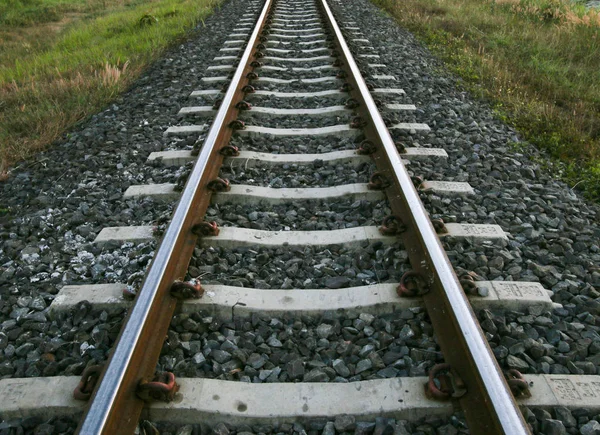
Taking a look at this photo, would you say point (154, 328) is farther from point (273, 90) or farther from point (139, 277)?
point (273, 90)

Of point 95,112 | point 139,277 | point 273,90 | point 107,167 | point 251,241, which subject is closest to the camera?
point 139,277

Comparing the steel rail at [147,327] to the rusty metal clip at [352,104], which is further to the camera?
the rusty metal clip at [352,104]

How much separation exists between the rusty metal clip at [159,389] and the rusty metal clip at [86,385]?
18 cm

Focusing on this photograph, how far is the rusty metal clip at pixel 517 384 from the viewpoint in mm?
1953

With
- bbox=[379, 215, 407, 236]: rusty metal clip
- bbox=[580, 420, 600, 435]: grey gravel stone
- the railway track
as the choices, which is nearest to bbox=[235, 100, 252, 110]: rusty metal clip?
the railway track

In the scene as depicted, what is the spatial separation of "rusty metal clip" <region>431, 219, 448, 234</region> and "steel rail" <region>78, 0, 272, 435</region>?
1.31m

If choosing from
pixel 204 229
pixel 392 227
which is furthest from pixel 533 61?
pixel 204 229

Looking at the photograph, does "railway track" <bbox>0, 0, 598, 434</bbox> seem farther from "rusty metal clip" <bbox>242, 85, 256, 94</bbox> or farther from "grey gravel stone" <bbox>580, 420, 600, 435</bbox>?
"rusty metal clip" <bbox>242, 85, 256, 94</bbox>

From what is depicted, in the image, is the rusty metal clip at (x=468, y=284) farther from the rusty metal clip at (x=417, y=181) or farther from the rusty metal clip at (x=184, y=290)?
the rusty metal clip at (x=184, y=290)

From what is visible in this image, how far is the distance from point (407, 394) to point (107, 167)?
2.79 metres

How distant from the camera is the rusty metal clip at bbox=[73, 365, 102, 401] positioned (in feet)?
6.41

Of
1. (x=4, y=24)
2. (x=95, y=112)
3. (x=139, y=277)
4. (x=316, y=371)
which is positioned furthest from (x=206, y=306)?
(x=4, y=24)

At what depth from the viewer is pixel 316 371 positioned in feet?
6.93

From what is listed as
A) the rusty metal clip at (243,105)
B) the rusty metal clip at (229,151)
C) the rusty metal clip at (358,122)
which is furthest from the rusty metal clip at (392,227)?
the rusty metal clip at (243,105)
